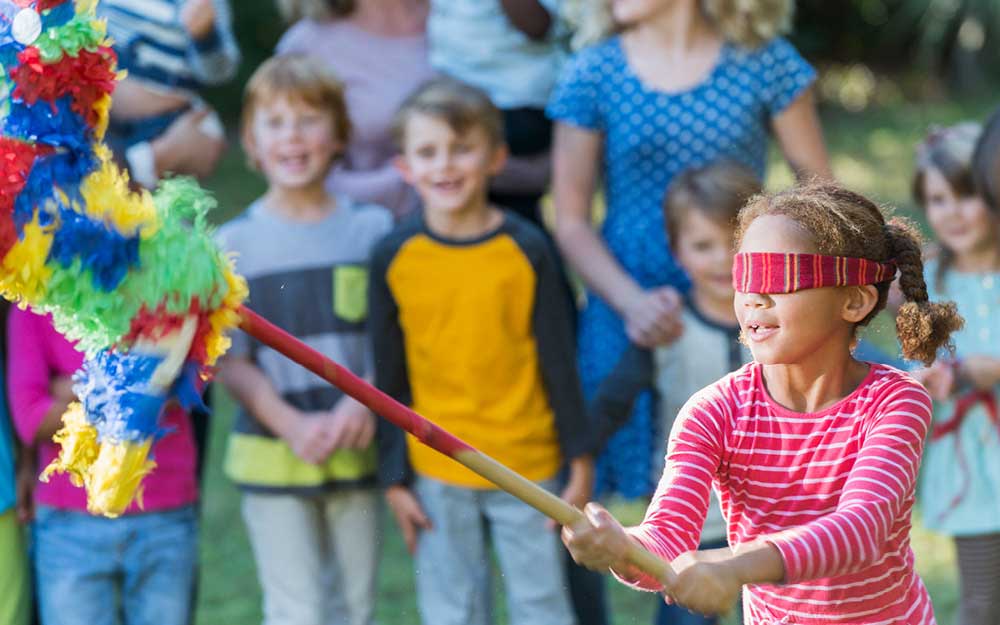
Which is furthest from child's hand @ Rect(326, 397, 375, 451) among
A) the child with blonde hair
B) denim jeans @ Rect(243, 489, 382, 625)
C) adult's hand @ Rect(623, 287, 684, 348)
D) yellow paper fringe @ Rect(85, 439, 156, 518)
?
yellow paper fringe @ Rect(85, 439, 156, 518)

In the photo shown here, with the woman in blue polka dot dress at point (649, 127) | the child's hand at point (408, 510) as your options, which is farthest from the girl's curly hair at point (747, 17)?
the child's hand at point (408, 510)

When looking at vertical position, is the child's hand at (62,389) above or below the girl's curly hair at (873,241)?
below

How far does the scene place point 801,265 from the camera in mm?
1957

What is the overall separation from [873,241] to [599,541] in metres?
0.57

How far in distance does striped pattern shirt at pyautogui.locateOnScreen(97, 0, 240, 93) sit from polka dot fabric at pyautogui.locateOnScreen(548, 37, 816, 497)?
80 cm

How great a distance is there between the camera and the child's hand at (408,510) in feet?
10.4

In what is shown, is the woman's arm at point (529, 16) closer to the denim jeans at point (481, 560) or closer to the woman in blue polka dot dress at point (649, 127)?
the woman in blue polka dot dress at point (649, 127)

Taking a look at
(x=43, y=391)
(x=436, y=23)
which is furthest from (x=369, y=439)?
(x=436, y=23)

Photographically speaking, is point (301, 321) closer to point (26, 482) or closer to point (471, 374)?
point (471, 374)

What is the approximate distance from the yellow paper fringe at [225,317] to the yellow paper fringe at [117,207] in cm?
12

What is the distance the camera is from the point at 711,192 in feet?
10.1

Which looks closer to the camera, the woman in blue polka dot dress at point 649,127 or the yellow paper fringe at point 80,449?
the yellow paper fringe at point 80,449

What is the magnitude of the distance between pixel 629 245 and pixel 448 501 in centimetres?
67

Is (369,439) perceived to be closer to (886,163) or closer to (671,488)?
(671,488)
